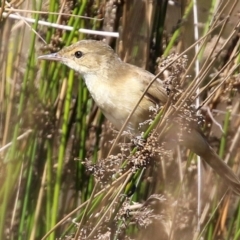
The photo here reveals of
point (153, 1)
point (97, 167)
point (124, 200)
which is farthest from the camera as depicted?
point (153, 1)

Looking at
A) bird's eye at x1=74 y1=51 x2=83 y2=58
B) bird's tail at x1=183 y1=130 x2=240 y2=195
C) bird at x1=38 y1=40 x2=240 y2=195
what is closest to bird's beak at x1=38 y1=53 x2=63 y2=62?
bird at x1=38 y1=40 x2=240 y2=195

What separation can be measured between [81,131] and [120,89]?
0.23 m

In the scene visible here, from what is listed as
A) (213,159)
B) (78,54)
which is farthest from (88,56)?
(213,159)

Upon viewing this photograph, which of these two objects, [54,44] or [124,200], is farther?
[54,44]

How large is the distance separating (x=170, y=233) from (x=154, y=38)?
2.58 ft

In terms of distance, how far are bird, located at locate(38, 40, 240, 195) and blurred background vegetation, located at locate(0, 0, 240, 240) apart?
0.06 m

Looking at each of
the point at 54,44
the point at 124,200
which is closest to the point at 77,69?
the point at 54,44

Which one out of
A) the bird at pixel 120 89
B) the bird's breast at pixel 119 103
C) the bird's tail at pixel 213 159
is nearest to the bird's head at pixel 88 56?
the bird at pixel 120 89

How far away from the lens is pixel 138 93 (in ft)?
7.57

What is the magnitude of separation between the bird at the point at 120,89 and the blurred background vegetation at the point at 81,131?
56 millimetres

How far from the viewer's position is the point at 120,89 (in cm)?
234

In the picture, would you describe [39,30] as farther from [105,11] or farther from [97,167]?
[97,167]

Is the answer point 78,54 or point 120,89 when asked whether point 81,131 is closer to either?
point 120,89

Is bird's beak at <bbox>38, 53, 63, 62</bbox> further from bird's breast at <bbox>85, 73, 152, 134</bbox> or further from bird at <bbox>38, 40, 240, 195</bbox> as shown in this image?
bird's breast at <bbox>85, 73, 152, 134</bbox>
